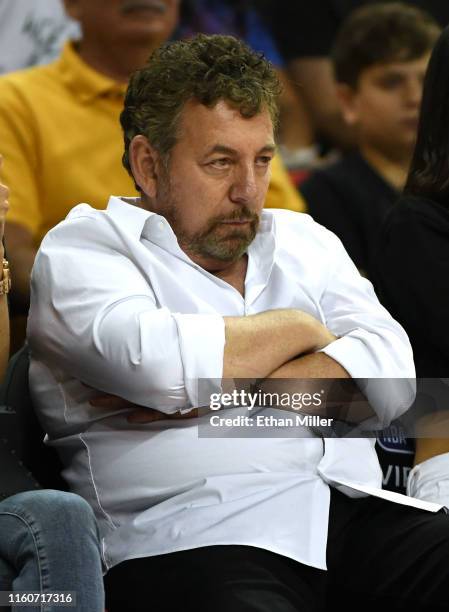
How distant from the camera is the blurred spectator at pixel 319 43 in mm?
5234

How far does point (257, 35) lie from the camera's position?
17.5 feet

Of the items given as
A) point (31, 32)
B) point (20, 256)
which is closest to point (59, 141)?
point (20, 256)

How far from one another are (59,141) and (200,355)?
58.0 inches

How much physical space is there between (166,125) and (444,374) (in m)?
0.85

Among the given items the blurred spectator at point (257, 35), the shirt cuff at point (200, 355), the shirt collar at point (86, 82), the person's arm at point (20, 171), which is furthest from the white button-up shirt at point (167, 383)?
the blurred spectator at point (257, 35)

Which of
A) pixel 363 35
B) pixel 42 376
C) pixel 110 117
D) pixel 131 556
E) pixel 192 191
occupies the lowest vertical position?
pixel 131 556

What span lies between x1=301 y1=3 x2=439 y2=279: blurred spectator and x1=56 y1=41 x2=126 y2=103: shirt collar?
793 millimetres

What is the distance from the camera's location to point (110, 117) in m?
3.74

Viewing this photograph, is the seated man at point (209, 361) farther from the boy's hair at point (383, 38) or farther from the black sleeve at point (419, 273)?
the boy's hair at point (383, 38)

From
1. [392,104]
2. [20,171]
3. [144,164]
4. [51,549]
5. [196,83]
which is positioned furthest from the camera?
[392,104]

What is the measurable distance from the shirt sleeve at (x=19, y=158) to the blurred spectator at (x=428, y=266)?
3.71 feet

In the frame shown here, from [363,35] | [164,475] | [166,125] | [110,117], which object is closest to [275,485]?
[164,475]

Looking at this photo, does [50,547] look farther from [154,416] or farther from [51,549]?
[154,416]

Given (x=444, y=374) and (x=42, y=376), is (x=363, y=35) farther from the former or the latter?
(x=42, y=376)
